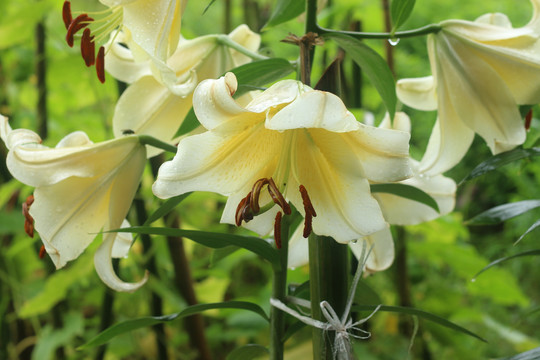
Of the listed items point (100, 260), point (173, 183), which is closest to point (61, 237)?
point (100, 260)

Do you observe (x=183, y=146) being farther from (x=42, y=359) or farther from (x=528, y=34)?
(x=42, y=359)

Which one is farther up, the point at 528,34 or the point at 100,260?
the point at 528,34

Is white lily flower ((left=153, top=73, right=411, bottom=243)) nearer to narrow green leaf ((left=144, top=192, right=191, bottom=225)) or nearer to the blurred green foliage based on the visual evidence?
narrow green leaf ((left=144, top=192, right=191, bottom=225))

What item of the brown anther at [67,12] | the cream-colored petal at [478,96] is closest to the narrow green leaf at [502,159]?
the cream-colored petal at [478,96]

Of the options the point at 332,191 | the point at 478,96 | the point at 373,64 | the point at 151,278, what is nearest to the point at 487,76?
the point at 478,96

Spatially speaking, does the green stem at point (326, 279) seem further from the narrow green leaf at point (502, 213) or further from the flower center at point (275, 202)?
the narrow green leaf at point (502, 213)

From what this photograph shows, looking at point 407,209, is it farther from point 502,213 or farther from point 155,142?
point 155,142
